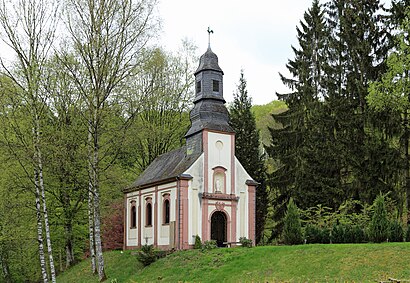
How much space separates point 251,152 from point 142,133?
1097 cm

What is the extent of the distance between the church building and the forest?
2.60 m

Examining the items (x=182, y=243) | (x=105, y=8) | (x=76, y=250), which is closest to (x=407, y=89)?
(x=182, y=243)

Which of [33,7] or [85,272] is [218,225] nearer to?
[85,272]

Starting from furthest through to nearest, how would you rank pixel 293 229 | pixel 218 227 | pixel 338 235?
pixel 218 227 → pixel 293 229 → pixel 338 235

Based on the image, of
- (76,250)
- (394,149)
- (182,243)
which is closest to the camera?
(182,243)

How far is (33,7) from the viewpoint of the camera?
23203 millimetres

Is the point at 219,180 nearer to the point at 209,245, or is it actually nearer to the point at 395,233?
the point at 209,245

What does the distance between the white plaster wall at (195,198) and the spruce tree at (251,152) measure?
31.2 ft

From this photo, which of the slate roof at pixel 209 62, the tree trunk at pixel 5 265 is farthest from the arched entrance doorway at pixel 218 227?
the tree trunk at pixel 5 265

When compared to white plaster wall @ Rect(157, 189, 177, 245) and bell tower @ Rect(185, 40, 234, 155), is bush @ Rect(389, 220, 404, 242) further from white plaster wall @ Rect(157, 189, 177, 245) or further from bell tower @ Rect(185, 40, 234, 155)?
white plaster wall @ Rect(157, 189, 177, 245)

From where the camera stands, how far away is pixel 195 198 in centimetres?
2858

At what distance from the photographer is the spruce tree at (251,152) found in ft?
124

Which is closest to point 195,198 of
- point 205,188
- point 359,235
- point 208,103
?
point 205,188

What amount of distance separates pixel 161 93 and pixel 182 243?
56.2 ft
